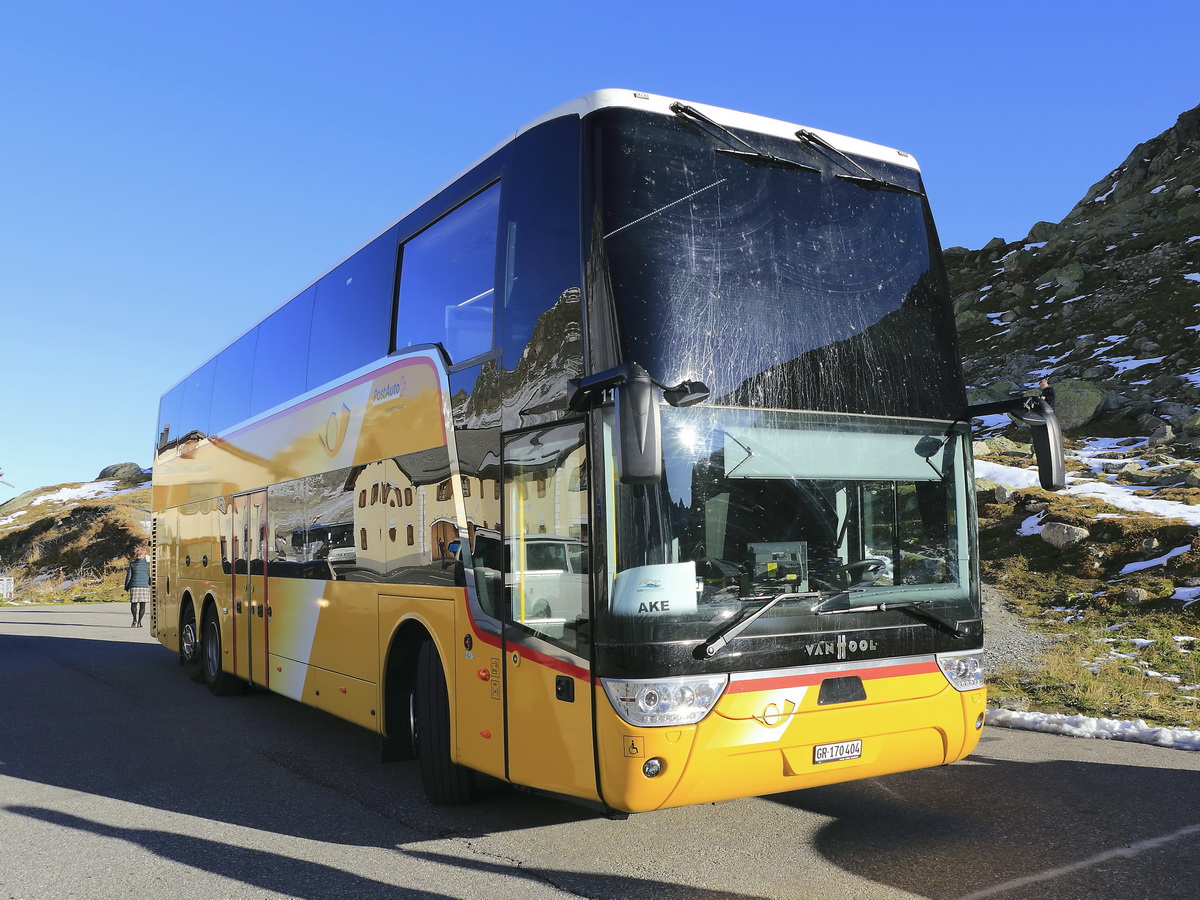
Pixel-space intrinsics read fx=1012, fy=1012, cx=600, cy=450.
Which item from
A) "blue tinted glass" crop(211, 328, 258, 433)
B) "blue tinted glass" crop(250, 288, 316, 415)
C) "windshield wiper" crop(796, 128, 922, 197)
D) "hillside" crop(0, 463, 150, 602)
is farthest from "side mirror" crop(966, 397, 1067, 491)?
"hillside" crop(0, 463, 150, 602)

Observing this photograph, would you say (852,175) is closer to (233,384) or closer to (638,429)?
(638,429)

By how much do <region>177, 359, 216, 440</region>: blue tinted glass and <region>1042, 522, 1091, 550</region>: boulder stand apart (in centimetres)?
1430

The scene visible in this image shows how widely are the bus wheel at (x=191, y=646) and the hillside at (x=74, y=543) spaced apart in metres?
29.4

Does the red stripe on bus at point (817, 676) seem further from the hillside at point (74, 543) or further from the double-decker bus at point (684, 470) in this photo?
the hillside at point (74, 543)

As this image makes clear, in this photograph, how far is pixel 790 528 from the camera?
17.3ft

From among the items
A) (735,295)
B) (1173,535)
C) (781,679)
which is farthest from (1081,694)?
(1173,535)

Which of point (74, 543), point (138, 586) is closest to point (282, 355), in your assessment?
point (138, 586)

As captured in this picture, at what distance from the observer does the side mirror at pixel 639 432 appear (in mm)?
4469

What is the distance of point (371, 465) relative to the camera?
7793mm

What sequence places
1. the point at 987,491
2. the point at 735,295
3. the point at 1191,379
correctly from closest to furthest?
the point at 735,295
the point at 987,491
the point at 1191,379

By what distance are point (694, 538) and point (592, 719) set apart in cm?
103

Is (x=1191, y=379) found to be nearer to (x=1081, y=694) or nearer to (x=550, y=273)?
(x=1081, y=694)

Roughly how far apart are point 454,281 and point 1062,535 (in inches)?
587

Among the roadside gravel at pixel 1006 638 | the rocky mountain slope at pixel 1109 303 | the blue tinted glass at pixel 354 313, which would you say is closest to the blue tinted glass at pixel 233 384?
the blue tinted glass at pixel 354 313
